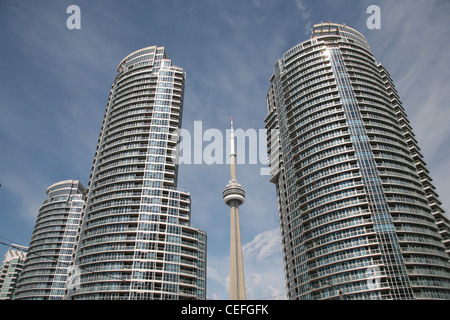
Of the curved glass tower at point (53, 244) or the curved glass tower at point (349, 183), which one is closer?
the curved glass tower at point (349, 183)

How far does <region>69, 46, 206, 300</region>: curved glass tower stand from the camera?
94.4 meters

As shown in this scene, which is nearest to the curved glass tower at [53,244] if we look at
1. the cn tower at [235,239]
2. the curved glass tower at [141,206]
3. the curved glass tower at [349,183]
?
the curved glass tower at [141,206]

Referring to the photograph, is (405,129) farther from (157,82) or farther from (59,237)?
(59,237)

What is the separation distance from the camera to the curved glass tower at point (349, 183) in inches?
3346

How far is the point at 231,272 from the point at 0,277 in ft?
463

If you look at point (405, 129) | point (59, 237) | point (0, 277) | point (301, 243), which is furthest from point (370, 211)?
point (0, 277)

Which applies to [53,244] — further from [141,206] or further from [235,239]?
[235,239]

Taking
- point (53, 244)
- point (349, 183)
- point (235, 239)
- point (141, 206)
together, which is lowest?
point (141, 206)

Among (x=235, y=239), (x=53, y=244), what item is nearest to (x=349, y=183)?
(x=235, y=239)

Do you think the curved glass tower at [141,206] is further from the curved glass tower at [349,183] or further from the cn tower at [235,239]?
the cn tower at [235,239]

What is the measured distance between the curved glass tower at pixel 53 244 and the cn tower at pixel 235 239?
7128 cm

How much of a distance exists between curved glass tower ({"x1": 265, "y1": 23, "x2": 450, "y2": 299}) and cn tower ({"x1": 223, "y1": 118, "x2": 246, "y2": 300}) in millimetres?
48684

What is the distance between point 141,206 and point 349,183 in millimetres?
62204

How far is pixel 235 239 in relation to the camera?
168625 mm
